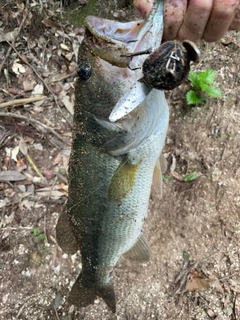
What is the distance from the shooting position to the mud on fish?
152 centimetres

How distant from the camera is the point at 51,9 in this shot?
4152mm

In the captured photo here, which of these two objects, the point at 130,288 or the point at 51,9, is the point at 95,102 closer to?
the point at 130,288

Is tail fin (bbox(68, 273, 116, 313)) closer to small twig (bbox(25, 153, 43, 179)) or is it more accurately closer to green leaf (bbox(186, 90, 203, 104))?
small twig (bbox(25, 153, 43, 179))

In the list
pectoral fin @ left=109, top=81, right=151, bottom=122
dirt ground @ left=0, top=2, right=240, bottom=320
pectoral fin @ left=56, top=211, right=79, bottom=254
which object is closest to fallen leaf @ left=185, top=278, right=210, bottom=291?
dirt ground @ left=0, top=2, right=240, bottom=320

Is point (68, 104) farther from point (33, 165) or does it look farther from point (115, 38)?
point (115, 38)

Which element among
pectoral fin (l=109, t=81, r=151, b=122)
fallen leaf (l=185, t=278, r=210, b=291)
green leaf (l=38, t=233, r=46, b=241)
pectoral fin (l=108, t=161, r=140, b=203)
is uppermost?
pectoral fin (l=109, t=81, r=151, b=122)

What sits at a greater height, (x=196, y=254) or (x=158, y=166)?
(x=158, y=166)

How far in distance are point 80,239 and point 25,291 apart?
131 cm

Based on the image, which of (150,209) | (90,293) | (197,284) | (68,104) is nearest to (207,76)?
(150,209)

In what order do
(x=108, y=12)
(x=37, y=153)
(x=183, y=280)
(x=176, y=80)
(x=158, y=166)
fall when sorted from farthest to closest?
(x=108, y=12) → (x=37, y=153) → (x=183, y=280) → (x=158, y=166) → (x=176, y=80)

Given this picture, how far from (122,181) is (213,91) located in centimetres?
188

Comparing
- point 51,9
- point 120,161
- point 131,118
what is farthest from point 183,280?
point 51,9

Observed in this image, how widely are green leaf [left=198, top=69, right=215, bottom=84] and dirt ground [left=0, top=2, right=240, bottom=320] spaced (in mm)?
212

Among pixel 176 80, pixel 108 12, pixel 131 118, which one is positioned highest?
pixel 176 80
